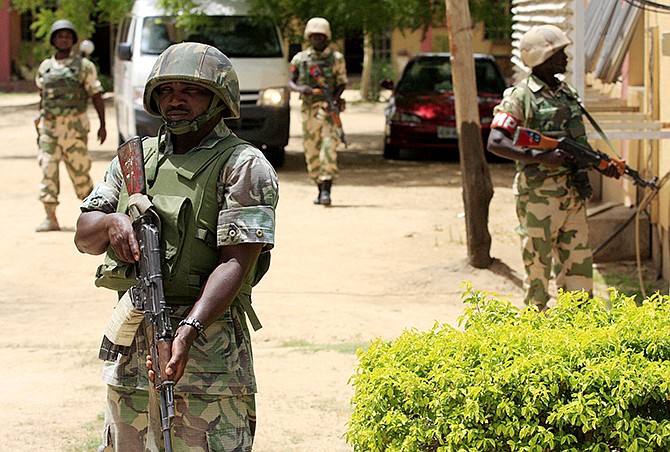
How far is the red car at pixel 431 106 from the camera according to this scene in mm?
15945

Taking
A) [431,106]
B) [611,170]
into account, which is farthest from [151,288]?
[431,106]

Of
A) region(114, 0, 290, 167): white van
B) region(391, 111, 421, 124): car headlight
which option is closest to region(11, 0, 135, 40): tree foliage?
region(114, 0, 290, 167): white van

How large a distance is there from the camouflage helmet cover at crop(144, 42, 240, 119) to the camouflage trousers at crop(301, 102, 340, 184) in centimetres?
871

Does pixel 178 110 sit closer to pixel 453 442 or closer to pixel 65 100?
pixel 453 442

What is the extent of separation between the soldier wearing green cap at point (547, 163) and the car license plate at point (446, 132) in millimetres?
9322

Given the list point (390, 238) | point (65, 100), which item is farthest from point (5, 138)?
point (390, 238)

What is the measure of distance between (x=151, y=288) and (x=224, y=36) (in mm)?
11846

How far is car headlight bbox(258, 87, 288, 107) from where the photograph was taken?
47.0 ft

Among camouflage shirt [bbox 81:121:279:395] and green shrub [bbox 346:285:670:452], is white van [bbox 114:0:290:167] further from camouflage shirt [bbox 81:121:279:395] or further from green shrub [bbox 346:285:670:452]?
camouflage shirt [bbox 81:121:279:395]

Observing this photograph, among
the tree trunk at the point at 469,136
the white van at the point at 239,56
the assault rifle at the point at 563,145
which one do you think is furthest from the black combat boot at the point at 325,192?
the assault rifle at the point at 563,145

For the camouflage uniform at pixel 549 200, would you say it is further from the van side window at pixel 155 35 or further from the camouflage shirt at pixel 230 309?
the van side window at pixel 155 35

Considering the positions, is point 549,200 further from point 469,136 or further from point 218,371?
point 218,371

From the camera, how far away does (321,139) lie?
1235 centimetres

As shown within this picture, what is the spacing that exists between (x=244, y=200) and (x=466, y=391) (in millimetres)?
879
